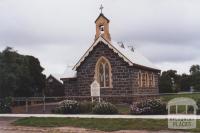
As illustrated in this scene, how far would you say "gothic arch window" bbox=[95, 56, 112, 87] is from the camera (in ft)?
119

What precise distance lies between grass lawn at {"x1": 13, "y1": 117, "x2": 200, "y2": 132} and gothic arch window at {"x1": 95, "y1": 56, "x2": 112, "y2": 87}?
10473 mm

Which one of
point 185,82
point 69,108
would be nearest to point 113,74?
point 69,108

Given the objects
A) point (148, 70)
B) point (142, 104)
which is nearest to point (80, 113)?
point (142, 104)

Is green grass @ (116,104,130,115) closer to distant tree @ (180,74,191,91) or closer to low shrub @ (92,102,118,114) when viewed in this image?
low shrub @ (92,102,118,114)

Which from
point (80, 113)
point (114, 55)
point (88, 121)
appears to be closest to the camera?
point (88, 121)

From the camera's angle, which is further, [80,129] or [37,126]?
[37,126]

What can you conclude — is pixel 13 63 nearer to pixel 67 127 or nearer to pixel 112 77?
pixel 112 77

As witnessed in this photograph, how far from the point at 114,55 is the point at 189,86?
132ft

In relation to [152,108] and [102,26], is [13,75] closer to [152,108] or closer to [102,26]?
[102,26]

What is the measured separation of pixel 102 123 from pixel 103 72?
13.2 meters

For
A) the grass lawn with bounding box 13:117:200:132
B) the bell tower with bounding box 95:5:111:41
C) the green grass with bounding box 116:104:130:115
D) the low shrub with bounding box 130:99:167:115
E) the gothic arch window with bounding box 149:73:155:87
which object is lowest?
the grass lawn with bounding box 13:117:200:132

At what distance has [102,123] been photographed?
77.6 feet

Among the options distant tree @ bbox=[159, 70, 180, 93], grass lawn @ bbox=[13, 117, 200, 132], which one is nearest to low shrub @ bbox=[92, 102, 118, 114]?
grass lawn @ bbox=[13, 117, 200, 132]

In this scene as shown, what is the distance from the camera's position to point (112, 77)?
36.1 m
